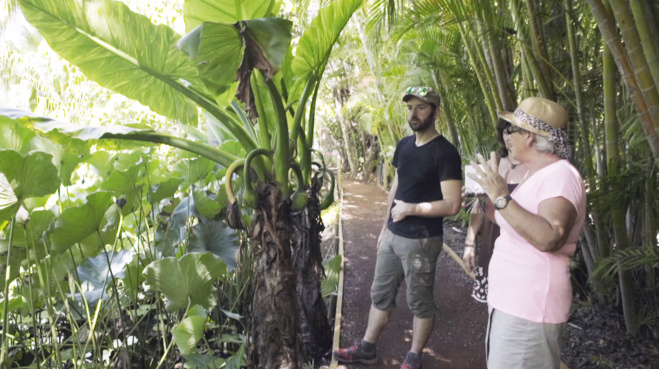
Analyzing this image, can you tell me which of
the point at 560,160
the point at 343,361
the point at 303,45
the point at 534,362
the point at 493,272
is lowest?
the point at 343,361

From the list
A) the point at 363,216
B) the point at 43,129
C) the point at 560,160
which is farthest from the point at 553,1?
the point at 363,216

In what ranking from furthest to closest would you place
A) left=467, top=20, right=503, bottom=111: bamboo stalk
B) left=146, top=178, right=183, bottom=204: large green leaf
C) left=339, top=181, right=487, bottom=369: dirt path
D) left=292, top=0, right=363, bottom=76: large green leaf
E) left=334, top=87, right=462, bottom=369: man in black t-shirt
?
left=467, top=20, right=503, bottom=111: bamboo stalk
left=339, top=181, right=487, bottom=369: dirt path
left=146, top=178, right=183, bottom=204: large green leaf
left=334, top=87, right=462, bottom=369: man in black t-shirt
left=292, top=0, right=363, bottom=76: large green leaf

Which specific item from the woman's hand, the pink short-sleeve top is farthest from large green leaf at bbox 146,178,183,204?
the pink short-sleeve top

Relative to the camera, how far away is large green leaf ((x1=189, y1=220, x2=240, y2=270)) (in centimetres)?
313

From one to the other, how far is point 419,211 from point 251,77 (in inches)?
46.0

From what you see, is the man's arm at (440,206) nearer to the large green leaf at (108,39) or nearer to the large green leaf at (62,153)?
the large green leaf at (108,39)

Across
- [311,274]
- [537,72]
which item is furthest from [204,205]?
[537,72]

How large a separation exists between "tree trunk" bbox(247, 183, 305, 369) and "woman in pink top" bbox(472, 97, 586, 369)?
107 cm

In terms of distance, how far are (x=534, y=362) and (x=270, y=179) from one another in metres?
1.50

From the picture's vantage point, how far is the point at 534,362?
1782mm

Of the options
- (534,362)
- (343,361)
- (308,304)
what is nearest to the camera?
(534,362)

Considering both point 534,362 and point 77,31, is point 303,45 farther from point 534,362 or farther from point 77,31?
point 534,362

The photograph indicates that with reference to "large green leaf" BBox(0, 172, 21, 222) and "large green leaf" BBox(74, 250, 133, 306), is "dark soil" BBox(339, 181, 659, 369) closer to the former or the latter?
"large green leaf" BBox(74, 250, 133, 306)

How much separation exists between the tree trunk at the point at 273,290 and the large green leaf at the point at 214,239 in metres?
0.55
